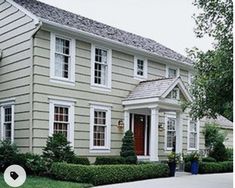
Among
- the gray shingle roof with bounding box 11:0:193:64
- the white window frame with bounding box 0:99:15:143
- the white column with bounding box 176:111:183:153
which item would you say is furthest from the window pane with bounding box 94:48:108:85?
the white column with bounding box 176:111:183:153

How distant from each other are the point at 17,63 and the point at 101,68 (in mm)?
3872

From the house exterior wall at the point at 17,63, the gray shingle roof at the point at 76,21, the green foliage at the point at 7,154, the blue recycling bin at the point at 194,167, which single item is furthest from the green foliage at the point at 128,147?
the green foliage at the point at 7,154

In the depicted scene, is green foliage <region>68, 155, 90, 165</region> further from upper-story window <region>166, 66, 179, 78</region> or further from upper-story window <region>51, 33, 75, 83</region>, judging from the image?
upper-story window <region>166, 66, 179, 78</region>

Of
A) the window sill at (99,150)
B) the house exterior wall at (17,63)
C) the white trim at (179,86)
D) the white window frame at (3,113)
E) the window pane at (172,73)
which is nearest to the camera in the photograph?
the house exterior wall at (17,63)

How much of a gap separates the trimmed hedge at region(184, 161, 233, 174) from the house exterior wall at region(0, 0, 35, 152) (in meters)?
7.92

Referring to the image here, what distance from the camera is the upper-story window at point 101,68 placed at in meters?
18.1

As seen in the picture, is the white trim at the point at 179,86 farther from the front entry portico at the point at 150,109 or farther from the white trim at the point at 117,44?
the white trim at the point at 117,44

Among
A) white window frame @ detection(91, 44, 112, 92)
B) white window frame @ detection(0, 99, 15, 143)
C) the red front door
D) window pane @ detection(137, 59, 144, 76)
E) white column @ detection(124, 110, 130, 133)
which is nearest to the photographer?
white window frame @ detection(0, 99, 15, 143)

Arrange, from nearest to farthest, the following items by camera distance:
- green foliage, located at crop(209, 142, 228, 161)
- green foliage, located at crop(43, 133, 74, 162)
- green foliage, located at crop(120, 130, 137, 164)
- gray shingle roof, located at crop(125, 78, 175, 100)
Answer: green foliage, located at crop(43, 133, 74, 162) < green foliage, located at crop(120, 130, 137, 164) < gray shingle roof, located at crop(125, 78, 175, 100) < green foliage, located at crop(209, 142, 228, 161)

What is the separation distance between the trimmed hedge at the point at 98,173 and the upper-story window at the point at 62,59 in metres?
4.00

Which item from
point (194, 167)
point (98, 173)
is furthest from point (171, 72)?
point (98, 173)

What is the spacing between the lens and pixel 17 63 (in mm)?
16734

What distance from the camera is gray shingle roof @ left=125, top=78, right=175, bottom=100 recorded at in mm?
18234

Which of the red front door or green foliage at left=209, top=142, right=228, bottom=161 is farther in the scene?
green foliage at left=209, top=142, right=228, bottom=161
